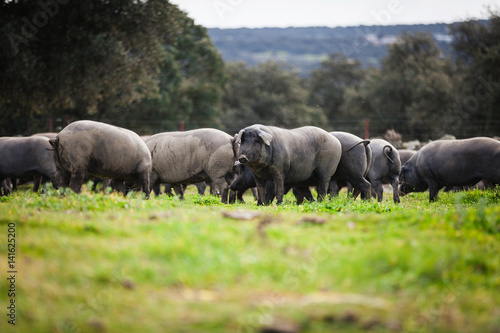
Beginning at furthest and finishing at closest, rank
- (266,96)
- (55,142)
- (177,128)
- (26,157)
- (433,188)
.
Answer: (266,96), (177,128), (26,157), (433,188), (55,142)

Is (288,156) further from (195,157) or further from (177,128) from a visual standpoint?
(177,128)

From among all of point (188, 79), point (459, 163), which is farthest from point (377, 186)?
point (188, 79)

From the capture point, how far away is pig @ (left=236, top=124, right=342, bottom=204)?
12.5 m

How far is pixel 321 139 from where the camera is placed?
1370 cm

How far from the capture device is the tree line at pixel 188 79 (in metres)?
23.6

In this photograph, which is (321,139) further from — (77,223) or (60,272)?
(60,272)

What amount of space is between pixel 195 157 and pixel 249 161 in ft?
10.5

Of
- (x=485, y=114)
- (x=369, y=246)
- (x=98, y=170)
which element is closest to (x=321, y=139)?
(x=98, y=170)

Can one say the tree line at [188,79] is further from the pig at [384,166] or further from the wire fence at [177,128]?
the pig at [384,166]

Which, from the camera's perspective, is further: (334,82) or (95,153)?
(334,82)

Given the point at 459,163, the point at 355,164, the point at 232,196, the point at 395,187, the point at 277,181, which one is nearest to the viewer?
the point at 277,181

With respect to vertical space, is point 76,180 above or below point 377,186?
above

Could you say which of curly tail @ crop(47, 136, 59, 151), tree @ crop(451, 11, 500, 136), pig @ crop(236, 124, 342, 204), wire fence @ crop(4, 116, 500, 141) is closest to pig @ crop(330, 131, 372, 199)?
pig @ crop(236, 124, 342, 204)

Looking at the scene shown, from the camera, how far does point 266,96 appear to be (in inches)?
2611
